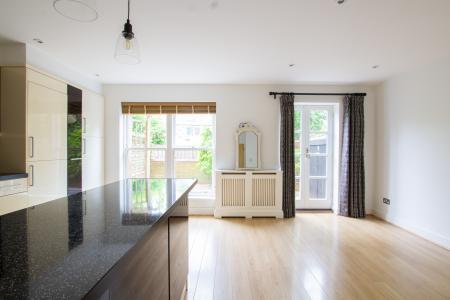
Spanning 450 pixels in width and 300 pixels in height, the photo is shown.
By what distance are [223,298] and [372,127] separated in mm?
3874

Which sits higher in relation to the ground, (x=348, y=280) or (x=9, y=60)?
(x=9, y=60)

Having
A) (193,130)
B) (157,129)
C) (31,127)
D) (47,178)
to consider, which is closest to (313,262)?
(193,130)

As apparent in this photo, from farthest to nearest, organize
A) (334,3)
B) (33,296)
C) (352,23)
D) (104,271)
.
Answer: (352,23) → (334,3) → (104,271) → (33,296)

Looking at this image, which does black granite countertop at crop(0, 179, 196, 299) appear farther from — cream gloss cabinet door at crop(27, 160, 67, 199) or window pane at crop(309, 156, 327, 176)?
window pane at crop(309, 156, 327, 176)

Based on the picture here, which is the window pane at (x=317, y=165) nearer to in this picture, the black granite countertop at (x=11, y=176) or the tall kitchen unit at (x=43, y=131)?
the tall kitchen unit at (x=43, y=131)

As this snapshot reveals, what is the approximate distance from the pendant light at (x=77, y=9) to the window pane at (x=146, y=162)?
3.14 meters

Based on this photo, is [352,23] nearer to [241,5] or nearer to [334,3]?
[334,3]

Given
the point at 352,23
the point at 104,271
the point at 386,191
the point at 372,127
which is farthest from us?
the point at 372,127

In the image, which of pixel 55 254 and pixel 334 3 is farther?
pixel 334 3

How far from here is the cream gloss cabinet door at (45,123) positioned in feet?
8.51

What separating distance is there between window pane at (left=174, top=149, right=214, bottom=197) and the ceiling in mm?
1483

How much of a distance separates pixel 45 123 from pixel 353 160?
4.56 m

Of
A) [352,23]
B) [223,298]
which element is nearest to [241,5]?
[352,23]

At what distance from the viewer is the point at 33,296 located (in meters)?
0.48
